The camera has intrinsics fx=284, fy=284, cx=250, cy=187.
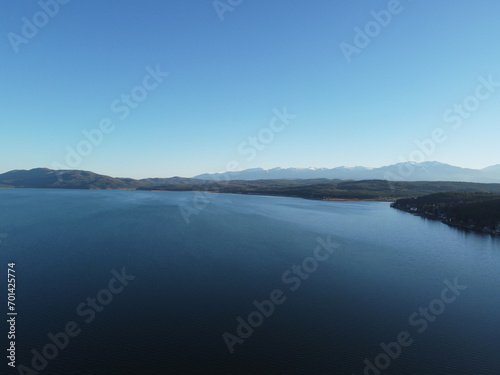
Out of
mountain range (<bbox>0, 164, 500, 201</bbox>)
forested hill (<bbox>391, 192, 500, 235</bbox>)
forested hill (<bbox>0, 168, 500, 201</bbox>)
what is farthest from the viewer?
mountain range (<bbox>0, 164, 500, 201</bbox>)

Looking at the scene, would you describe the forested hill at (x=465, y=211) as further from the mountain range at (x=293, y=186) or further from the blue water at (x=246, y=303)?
the mountain range at (x=293, y=186)

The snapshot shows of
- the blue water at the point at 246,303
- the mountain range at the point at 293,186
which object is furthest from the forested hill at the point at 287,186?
the blue water at the point at 246,303

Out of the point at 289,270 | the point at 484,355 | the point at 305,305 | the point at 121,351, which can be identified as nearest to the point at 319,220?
the point at 289,270

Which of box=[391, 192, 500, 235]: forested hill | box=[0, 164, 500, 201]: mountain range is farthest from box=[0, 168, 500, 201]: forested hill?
box=[391, 192, 500, 235]: forested hill

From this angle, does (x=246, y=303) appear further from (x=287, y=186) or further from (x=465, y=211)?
(x=287, y=186)

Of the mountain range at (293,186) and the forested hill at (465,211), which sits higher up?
the mountain range at (293,186)

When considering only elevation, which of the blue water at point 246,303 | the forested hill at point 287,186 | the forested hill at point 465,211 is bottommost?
the blue water at point 246,303

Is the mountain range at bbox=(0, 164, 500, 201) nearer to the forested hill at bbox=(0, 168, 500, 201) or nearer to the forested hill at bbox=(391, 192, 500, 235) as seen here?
the forested hill at bbox=(0, 168, 500, 201)

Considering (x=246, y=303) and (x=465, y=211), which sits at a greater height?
(x=465, y=211)

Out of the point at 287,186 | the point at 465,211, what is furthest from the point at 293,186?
the point at 465,211
